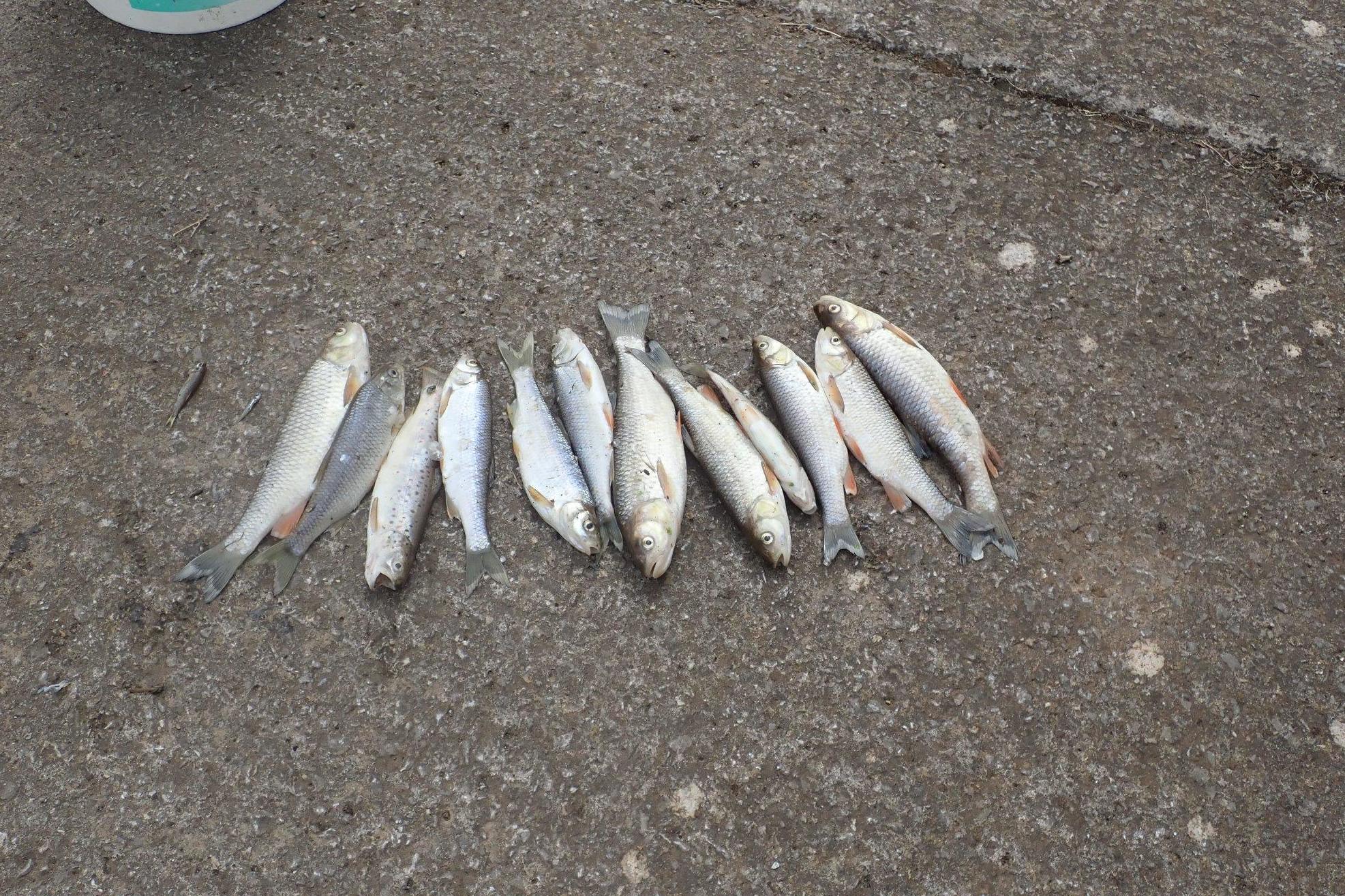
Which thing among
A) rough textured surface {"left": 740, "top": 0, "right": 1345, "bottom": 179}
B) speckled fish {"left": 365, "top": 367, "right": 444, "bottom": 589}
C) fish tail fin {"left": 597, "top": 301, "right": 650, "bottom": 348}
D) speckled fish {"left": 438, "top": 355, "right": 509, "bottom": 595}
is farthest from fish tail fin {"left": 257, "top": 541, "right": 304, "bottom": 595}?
rough textured surface {"left": 740, "top": 0, "right": 1345, "bottom": 179}

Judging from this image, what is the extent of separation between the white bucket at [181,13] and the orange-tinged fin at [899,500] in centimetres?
356

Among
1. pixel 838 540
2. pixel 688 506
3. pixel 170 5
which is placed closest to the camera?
pixel 838 540

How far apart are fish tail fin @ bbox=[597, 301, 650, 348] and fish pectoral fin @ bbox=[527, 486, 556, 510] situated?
0.63m

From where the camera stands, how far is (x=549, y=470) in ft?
9.68

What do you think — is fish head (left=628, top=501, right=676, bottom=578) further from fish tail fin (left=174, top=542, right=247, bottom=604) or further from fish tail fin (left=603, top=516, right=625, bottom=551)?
fish tail fin (left=174, top=542, right=247, bottom=604)

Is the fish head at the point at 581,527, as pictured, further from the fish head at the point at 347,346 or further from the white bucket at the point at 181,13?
the white bucket at the point at 181,13

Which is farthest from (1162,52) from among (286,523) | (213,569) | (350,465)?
(213,569)

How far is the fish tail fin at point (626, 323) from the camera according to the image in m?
3.23

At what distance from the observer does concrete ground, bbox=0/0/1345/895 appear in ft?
8.41

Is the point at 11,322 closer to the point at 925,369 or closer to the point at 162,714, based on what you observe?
the point at 162,714

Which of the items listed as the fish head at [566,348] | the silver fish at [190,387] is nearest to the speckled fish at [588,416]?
the fish head at [566,348]

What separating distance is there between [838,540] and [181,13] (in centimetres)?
369

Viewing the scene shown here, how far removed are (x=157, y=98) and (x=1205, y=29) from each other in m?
4.72

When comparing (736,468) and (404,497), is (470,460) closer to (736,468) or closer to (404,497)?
(404,497)
